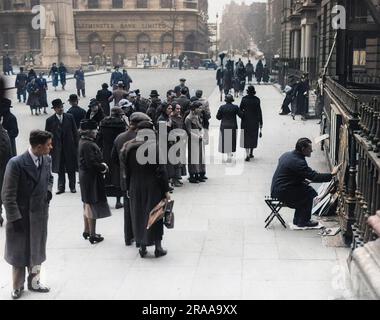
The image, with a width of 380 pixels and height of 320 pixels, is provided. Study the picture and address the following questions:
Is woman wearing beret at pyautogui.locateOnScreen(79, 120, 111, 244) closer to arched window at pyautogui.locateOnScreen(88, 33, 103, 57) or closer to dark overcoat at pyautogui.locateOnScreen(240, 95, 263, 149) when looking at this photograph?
dark overcoat at pyautogui.locateOnScreen(240, 95, 263, 149)

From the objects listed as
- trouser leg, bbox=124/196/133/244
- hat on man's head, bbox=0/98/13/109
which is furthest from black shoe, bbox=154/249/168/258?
hat on man's head, bbox=0/98/13/109

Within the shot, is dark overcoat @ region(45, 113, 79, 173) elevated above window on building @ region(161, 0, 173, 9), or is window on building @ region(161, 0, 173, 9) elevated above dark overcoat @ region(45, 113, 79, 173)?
window on building @ region(161, 0, 173, 9)

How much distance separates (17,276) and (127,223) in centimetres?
200

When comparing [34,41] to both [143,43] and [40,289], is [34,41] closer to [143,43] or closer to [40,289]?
[143,43]

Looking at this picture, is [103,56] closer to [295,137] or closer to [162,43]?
[162,43]

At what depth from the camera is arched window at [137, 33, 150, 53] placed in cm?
7743

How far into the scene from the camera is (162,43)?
7775cm

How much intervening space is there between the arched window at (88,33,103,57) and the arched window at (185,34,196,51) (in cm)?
1149

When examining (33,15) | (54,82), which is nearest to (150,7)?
(33,15)

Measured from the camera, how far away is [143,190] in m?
7.54

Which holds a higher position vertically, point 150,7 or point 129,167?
point 150,7

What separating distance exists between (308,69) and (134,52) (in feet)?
163

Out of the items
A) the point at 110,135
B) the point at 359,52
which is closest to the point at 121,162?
the point at 110,135

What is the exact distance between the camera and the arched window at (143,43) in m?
77.4
